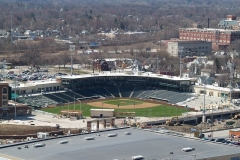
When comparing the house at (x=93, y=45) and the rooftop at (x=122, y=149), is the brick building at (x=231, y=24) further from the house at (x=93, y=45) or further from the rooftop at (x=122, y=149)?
the rooftop at (x=122, y=149)

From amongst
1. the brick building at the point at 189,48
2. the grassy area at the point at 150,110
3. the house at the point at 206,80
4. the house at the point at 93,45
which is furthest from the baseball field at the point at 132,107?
the house at the point at 93,45

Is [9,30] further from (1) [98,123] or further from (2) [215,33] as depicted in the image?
(1) [98,123]

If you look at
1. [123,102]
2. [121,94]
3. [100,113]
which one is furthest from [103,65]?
[100,113]

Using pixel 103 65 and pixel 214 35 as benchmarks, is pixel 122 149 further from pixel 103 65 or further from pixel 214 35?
pixel 214 35

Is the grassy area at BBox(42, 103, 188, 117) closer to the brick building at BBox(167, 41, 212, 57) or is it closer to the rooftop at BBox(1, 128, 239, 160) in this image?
the rooftop at BBox(1, 128, 239, 160)

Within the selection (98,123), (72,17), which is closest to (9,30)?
(72,17)
